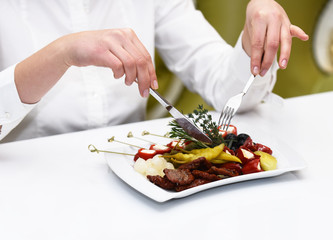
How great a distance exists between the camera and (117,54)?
0.73 m

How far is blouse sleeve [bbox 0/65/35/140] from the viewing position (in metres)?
0.84

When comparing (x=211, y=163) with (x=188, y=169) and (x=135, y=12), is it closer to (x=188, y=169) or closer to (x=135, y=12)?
(x=188, y=169)

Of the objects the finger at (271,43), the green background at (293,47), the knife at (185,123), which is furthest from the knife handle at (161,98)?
the green background at (293,47)

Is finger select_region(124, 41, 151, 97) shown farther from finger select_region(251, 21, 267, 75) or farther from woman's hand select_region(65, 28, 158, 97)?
finger select_region(251, 21, 267, 75)

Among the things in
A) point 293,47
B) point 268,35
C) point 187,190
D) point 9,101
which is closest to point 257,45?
point 268,35

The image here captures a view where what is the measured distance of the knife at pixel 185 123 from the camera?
745mm

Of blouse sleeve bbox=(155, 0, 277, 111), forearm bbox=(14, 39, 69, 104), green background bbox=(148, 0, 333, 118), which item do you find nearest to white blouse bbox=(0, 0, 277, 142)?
blouse sleeve bbox=(155, 0, 277, 111)

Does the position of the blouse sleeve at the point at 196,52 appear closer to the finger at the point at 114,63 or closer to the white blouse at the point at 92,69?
the white blouse at the point at 92,69

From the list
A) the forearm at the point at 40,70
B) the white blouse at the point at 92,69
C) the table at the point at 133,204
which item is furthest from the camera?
the white blouse at the point at 92,69

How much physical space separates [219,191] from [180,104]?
1.34m

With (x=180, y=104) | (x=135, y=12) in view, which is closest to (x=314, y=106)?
(x=135, y=12)

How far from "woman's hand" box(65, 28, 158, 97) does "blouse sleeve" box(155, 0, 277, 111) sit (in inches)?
15.3

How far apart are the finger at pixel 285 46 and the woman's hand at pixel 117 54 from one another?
0.25m

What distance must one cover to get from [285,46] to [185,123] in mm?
251
